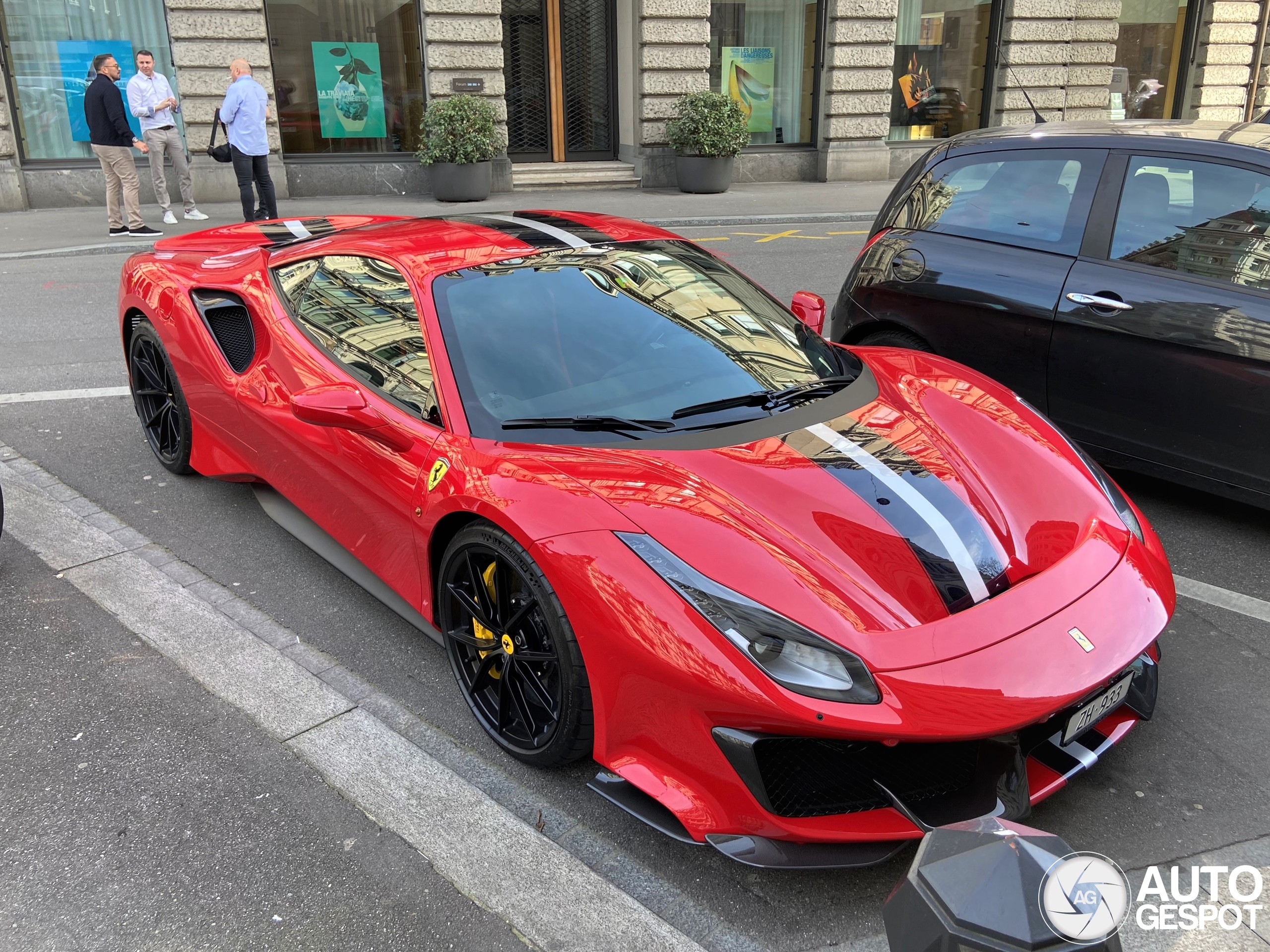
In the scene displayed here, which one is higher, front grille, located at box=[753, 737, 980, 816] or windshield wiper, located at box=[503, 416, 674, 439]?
windshield wiper, located at box=[503, 416, 674, 439]

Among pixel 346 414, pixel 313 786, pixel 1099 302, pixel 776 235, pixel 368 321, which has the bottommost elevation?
pixel 313 786

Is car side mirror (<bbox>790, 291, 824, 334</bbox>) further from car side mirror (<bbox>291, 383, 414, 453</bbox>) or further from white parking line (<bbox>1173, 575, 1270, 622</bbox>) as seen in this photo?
car side mirror (<bbox>291, 383, 414, 453</bbox>)

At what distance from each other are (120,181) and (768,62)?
10.8 metres

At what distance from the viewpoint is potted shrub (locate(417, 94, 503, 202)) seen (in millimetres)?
14445

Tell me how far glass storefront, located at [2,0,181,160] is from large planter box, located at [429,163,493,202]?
370 cm

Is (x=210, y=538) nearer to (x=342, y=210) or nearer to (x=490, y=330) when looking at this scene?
(x=490, y=330)

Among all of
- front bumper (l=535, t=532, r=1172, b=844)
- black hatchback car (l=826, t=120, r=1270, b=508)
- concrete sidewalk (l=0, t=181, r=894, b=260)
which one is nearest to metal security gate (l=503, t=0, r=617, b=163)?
concrete sidewalk (l=0, t=181, r=894, b=260)

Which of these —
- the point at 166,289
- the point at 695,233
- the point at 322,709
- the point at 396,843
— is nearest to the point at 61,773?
the point at 322,709

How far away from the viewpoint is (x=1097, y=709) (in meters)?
2.47

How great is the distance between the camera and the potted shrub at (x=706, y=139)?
15.5m

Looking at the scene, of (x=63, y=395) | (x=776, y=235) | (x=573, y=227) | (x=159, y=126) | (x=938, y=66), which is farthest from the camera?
(x=938, y=66)

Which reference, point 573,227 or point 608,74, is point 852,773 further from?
point 608,74

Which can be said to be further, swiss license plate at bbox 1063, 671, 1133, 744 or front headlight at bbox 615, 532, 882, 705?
swiss license plate at bbox 1063, 671, 1133, 744

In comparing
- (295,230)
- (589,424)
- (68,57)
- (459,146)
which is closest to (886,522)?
(589,424)
